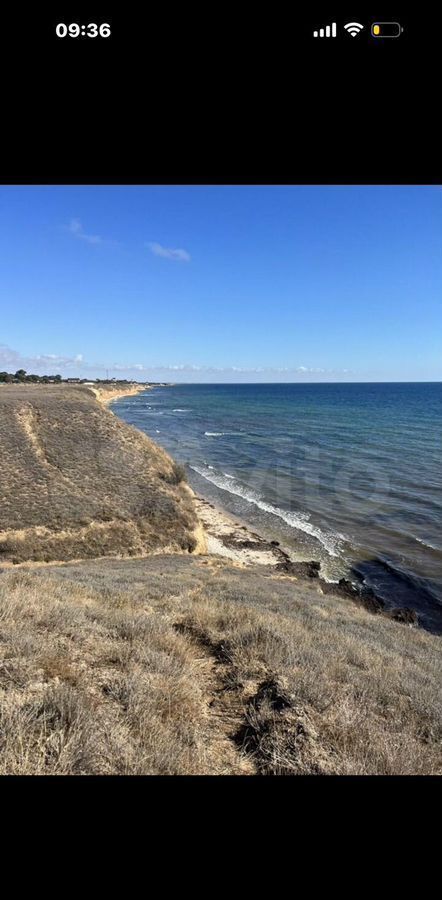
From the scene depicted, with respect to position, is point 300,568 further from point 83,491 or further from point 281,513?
point 83,491

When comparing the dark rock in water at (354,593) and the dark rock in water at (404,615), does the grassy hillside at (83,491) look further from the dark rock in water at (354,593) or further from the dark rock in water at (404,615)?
the dark rock in water at (404,615)

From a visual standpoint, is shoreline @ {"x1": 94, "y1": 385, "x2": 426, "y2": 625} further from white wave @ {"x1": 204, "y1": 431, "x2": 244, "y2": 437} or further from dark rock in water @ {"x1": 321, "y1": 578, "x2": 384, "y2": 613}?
white wave @ {"x1": 204, "y1": 431, "x2": 244, "y2": 437}

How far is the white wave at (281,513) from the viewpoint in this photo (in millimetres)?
19719

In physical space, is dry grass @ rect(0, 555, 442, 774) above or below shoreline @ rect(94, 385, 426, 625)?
above

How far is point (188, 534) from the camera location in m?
18.5

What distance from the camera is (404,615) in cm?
1326

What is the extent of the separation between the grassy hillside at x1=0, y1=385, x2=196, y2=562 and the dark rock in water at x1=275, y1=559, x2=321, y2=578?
4148 mm
